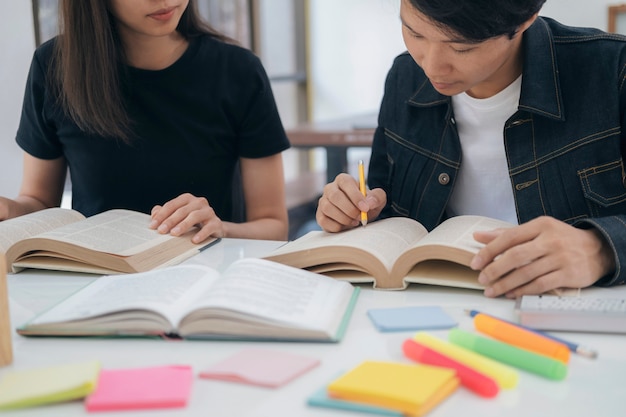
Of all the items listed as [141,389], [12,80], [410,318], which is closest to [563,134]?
[410,318]

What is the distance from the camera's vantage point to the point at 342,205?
1218mm

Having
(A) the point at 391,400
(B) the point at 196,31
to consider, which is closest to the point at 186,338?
(A) the point at 391,400

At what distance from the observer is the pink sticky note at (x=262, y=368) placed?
0.77 metres

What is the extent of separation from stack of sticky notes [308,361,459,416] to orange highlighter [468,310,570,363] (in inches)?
4.6

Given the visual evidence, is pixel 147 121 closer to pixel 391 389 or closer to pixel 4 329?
pixel 4 329

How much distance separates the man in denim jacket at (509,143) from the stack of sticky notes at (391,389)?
0.28 m

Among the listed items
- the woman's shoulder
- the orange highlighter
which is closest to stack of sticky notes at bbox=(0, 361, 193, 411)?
the orange highlighter

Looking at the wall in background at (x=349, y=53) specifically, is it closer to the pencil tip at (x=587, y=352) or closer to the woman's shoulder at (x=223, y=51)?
the woman's shoulder at (x=223, y=51)

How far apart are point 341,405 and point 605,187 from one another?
31.5 inches

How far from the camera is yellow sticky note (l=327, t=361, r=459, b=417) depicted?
0.69m

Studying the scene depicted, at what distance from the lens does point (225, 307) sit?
0.87 m

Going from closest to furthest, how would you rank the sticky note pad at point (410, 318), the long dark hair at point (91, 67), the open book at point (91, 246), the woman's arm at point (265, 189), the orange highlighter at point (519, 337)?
the orange highlighter at point (519, 337)
the sticky note pad at point (410, 318)
the open book at point (91, 246)
the long dark hair at point (91, 67)
the woman's arm at point (265, 189)

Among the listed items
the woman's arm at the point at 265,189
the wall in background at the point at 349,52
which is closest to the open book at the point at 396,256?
the woman's arm at the point at 265,189

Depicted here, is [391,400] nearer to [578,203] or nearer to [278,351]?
[278,351]
